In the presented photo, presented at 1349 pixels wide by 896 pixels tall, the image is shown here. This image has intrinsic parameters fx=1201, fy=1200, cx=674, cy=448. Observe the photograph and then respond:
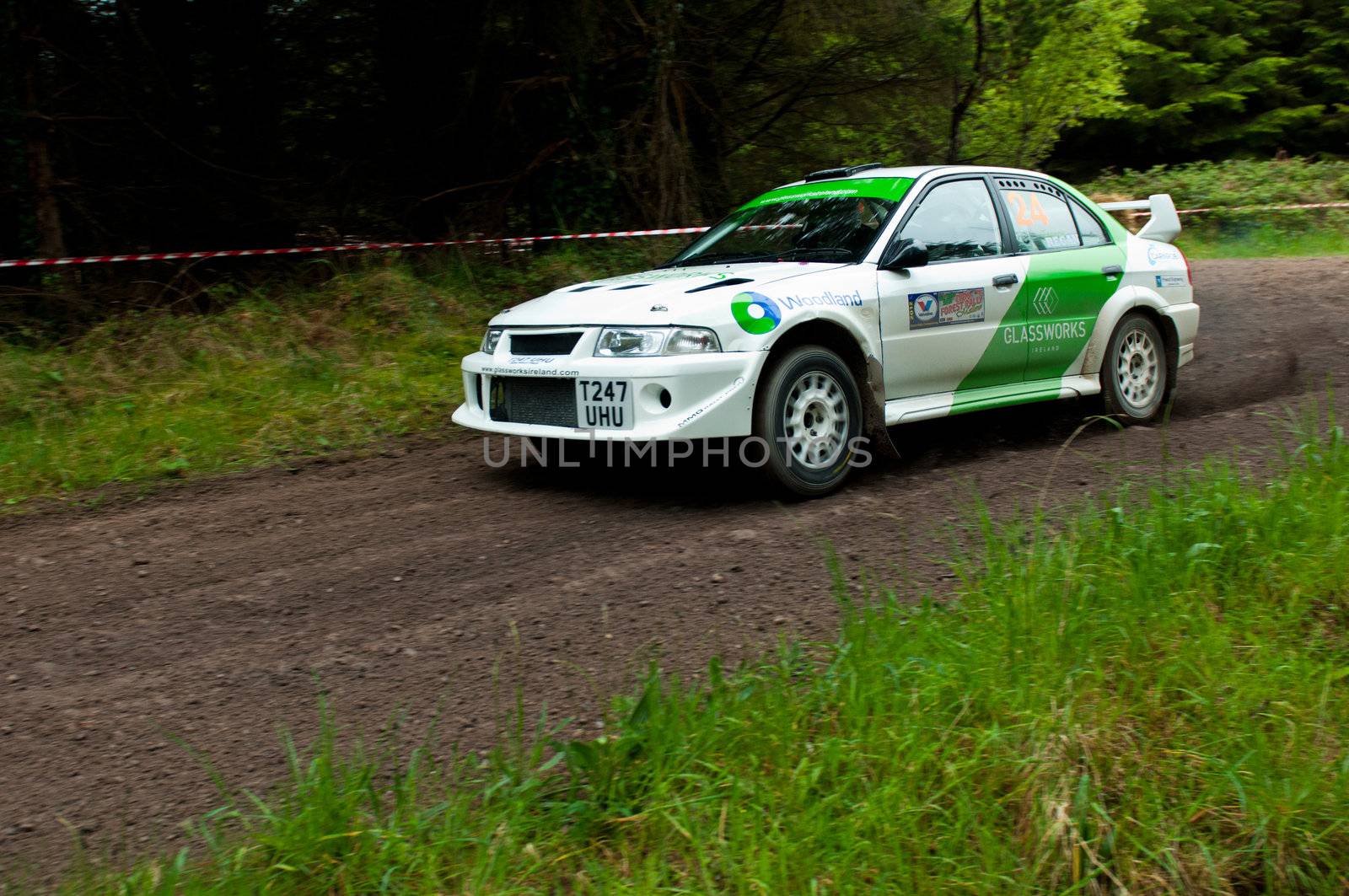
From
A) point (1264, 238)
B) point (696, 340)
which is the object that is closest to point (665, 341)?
point (696, 340)

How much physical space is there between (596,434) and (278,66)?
7.55 meters

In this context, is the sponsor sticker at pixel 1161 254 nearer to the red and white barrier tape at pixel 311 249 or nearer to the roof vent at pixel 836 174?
the roof vent at pixel 836 174

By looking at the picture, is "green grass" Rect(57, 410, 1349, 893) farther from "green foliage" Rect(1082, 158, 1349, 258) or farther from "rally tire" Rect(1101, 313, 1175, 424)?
"green foliage" Rect(1082, 158, 1349, 258)

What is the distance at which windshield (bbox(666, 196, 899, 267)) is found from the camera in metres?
6.56

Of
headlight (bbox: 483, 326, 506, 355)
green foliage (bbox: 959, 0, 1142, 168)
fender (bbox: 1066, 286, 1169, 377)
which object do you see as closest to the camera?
headlight (bbox: 483, 326, 506, 355)

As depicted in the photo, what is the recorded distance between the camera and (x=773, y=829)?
311 centimetres

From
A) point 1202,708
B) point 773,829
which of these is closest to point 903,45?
point 1202,708

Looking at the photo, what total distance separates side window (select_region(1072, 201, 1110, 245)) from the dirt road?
1246 mm

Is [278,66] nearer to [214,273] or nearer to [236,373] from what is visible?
[214,273]

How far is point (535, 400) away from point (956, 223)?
8.73ft

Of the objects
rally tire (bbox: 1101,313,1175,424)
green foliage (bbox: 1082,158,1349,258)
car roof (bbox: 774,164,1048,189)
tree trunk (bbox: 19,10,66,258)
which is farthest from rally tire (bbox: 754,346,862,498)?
green foliage (bbox: 1082,158,1349,258)

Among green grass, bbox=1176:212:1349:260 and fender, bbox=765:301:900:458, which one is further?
green grass, bbox=1176:212:1349:260

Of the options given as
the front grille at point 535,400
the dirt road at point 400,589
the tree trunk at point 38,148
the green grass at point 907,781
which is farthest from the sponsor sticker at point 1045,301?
the tree trunk at point 38,148

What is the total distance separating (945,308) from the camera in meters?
6.55
